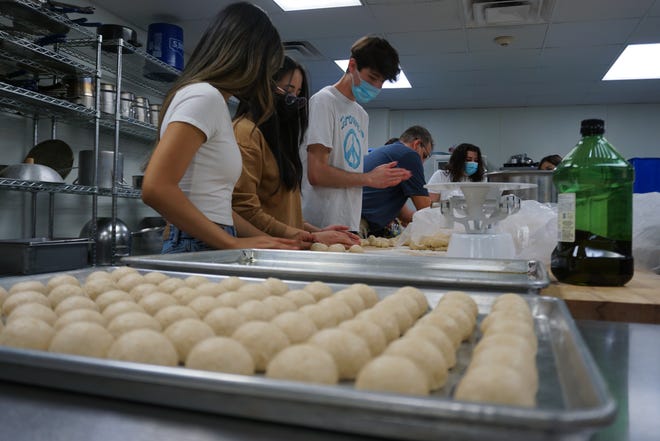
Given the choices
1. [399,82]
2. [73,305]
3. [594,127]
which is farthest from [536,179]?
[399,82]

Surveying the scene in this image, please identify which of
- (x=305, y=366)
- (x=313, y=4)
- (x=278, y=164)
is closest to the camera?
(x=305, y=366)

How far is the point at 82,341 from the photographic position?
1.70 feet

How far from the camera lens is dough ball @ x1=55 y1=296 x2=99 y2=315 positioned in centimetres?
68

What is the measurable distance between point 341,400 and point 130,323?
35 centimetres

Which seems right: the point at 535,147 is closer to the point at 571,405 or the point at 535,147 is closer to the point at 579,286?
the point at 579,286

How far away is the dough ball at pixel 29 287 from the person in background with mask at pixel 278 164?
916 millimetres

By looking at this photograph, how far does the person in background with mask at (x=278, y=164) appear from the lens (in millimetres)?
1708

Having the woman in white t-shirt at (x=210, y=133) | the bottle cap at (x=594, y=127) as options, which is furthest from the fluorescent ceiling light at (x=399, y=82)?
the bottle cap at (x=594, y=127)

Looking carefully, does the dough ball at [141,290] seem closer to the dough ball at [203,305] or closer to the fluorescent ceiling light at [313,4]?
the dough ball at [203,305]

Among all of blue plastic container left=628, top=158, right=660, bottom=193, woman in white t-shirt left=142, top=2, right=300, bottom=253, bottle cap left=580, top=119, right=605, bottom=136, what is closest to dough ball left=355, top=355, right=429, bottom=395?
bottle cap left=580, top=119, right=605, bottom=136

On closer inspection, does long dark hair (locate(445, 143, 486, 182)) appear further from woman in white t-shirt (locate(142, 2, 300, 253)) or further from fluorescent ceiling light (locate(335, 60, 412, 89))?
woman in white t-shirt (locate(142, 2, 300, 253))

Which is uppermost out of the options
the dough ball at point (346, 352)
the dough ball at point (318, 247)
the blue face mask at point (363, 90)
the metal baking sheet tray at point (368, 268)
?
the blue face mask at point (363, 90)

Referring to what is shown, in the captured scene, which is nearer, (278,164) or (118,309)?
(118,309)

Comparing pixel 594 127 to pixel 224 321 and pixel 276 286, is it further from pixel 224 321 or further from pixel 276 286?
pixel 224 321
